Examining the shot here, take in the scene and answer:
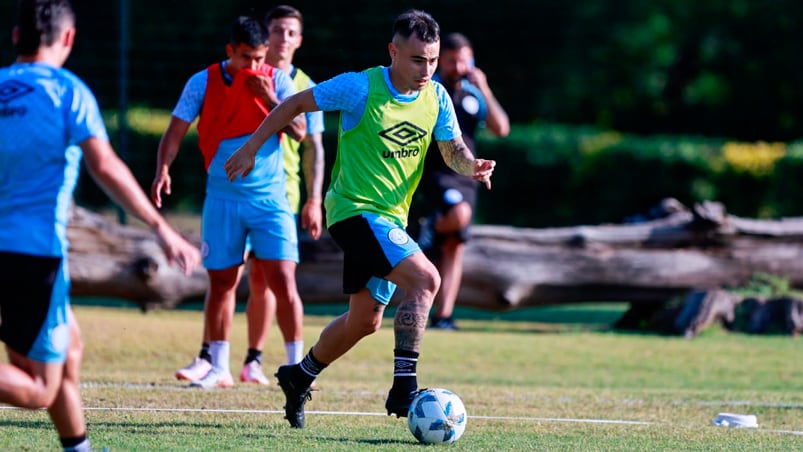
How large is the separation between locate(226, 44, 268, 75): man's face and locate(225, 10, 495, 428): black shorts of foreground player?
1818mm

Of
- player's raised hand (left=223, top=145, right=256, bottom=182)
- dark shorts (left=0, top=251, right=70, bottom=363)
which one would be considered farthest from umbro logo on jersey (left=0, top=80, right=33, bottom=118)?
player's raised hand (left=223, top=145, right=256, bottom=182)

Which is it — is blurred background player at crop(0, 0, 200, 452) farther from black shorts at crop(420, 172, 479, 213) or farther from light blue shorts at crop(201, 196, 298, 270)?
black shorts at crop(420, 172, 479, 213)

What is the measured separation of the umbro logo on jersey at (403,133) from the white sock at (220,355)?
253cm

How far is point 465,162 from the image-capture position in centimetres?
638

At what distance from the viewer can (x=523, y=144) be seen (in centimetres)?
2044

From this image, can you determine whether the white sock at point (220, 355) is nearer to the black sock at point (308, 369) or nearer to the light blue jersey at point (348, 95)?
the black sock at point (308, 369)

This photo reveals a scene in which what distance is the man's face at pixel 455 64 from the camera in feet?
37.0

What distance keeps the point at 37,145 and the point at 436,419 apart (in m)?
2.27

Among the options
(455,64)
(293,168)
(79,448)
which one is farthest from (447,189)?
(79,448)

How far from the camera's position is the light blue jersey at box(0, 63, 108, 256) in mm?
4668

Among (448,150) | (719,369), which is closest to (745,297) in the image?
(719,369)

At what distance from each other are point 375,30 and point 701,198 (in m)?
5.25

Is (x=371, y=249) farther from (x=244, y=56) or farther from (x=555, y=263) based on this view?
(x=555, y=263)

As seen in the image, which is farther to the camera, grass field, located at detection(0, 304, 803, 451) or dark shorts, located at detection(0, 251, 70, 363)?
grass field, located at detection(0, 304, 803, 451)
